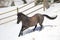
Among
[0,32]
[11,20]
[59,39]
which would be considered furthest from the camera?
[11,20]

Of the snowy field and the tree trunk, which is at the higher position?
the tree trunk

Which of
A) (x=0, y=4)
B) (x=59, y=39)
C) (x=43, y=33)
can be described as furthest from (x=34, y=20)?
(x=0, y=4)

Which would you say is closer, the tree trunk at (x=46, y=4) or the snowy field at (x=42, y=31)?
the snowy field at (x=42, y=31)

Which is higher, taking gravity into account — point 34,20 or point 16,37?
point 34,20

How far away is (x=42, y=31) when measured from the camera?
1.56 m

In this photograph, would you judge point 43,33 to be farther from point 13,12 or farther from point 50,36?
point 13,12

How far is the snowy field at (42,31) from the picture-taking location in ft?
4.97

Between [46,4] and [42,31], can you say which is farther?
[46,4]

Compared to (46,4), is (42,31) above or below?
below

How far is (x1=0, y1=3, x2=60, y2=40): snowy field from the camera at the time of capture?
151 centimetres

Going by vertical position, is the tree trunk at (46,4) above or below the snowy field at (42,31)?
above

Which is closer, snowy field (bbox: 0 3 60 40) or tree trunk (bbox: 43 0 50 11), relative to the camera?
snowy field (bbox: 0 3 60 40)

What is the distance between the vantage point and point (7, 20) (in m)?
1.81

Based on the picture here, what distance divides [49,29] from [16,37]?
0.28 meters
